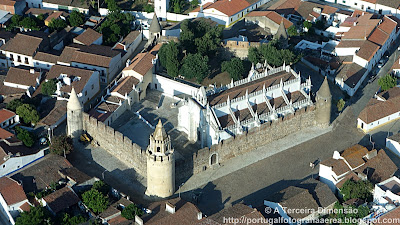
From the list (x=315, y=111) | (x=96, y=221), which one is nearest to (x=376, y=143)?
(x=315, y=111)

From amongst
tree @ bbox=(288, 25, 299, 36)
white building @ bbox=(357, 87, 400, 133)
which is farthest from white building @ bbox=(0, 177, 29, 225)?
tree @ bbox=(288, 25, 299, 36)

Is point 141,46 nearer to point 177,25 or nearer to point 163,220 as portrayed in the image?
point 177,25

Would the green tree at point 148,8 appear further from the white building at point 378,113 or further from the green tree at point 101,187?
the green tree at point 101,187

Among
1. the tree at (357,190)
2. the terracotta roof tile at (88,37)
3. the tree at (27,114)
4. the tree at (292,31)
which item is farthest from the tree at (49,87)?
the tree at (357,190)

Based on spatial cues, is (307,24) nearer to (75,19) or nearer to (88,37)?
(88,37)

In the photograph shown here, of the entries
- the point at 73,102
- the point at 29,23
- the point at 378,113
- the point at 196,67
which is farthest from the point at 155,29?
the point at 378,113

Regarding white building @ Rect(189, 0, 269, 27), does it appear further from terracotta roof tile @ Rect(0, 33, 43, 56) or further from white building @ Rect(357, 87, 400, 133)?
white building @ Rect(357, 87, 400, 133)
